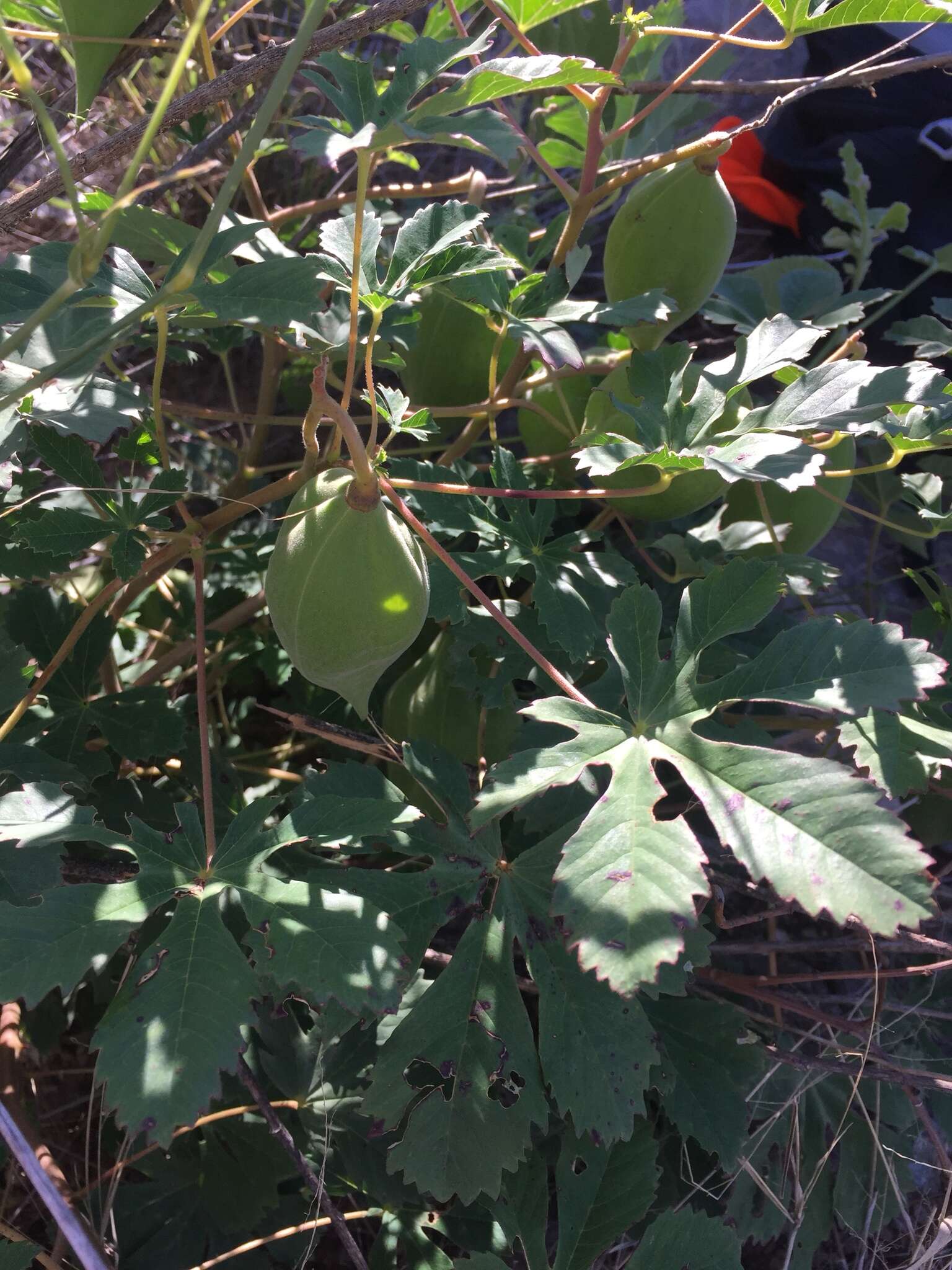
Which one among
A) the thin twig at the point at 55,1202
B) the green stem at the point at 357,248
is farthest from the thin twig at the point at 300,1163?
the green stem at the point at 357,248

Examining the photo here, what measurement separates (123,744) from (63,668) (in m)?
0.15

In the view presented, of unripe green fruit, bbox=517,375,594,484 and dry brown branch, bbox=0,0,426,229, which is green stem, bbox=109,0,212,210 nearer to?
dry brown branch, bbox=0,0,426,229

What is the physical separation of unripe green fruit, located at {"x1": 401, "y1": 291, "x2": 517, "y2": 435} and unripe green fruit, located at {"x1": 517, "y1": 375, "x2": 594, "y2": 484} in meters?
0.08

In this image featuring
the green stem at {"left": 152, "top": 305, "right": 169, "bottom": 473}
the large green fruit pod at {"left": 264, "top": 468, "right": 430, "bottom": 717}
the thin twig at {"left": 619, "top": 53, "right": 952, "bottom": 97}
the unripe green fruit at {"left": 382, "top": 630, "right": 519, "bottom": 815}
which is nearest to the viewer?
the large green fruit pod at {"left": 264, "top": 468, "right": 430, "bottom": 717}

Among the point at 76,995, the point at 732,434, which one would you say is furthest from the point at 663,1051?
the point at 76,995

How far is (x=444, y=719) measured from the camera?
51.7 inches

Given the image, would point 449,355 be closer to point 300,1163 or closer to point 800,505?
point 800,505

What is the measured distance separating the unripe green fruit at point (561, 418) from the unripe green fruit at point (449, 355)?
0.08 m

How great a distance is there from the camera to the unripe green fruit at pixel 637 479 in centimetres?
116

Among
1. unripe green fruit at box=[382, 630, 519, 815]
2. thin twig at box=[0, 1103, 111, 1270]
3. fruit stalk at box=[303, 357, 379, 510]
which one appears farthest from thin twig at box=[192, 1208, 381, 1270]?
fruit stalk at box=[303, 357, 379, 510]

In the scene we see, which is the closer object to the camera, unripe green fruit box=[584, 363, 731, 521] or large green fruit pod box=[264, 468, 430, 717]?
large green fruit pod box=[264, 468, 430, 717]

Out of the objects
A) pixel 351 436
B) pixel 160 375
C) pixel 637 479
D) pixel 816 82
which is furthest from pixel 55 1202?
pixel 816 82

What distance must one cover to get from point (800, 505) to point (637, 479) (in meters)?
0.30

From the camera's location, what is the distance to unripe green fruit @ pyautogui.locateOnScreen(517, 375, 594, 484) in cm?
132
